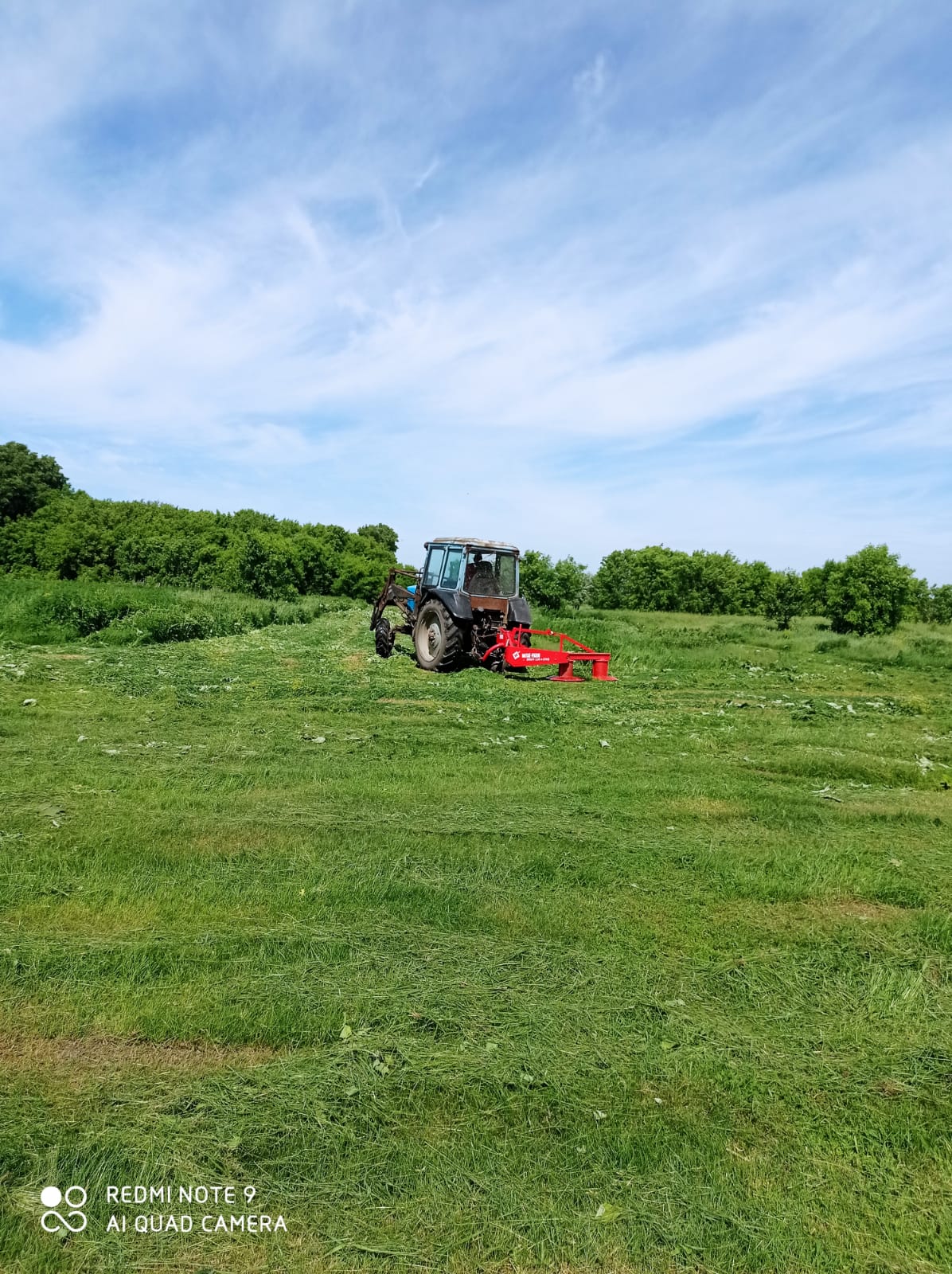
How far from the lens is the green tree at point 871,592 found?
41938 millimetres

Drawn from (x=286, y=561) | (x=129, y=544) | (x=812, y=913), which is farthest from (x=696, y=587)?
(x=812, y=913)

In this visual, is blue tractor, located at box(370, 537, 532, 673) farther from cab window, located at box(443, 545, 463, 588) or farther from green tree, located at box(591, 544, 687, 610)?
green tree, located at box(591, 544, 687, 610)

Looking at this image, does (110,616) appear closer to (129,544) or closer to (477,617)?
(477,617)

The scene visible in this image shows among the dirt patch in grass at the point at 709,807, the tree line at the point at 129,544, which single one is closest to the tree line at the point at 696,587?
the tree line at the point at 129,544

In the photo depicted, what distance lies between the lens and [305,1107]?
2.80m

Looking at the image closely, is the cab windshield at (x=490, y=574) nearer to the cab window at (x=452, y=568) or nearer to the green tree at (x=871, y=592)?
the cab window at (x=452, y=568)

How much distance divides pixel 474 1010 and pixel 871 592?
4414cm

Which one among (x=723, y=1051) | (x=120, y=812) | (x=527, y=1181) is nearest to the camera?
(x=527, y=1181)

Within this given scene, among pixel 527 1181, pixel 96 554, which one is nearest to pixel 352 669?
pixel 527 1181

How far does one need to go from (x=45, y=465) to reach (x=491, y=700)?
244ft

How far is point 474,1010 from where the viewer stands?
11.3ft

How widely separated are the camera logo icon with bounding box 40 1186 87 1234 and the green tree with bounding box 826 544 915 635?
43833 mm

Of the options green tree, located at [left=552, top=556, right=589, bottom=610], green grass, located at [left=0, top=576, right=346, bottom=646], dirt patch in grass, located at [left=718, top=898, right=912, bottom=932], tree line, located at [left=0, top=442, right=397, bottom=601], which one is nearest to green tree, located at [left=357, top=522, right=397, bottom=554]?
tree line, located at [left=0, top=442, right=397, bottom=601]

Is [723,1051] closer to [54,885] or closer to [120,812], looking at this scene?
[54,885]
